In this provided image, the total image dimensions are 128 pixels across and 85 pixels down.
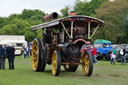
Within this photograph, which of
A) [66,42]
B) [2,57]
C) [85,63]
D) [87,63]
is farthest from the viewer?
[2,57]

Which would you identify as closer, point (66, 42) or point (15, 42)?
point (66, 42)

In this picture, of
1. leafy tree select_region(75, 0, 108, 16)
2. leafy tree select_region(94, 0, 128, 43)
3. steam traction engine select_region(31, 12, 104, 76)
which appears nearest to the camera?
steam traction engine select_region(31, 12, 104, 76)

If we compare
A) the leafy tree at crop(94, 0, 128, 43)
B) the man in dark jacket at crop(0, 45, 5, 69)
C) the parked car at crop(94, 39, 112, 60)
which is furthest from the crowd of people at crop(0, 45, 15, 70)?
the leafy tree at crop(94, 0, 128, 43)

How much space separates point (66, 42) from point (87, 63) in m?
1.40

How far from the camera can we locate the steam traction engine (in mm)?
13938

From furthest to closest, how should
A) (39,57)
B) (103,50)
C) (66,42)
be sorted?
(103,50) < (39,57) < (66,42)

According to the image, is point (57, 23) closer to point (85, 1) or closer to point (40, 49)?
point (40, 49)

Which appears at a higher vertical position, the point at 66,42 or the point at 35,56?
the point at 66,42

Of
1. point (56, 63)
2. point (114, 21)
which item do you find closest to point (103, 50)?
point (56, 63)

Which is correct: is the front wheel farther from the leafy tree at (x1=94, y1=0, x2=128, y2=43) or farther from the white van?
the leafy tree at (x1=94, y1=0, x2=128, y2=43)

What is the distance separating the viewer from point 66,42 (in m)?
14.3

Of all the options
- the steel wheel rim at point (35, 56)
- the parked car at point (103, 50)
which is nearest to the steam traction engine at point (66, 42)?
the steel wheel rim at point (35, 56)

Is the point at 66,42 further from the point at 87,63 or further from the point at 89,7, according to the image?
the point at 89,7

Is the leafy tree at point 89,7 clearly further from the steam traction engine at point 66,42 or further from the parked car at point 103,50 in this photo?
the steam traction engine at point 66,42
